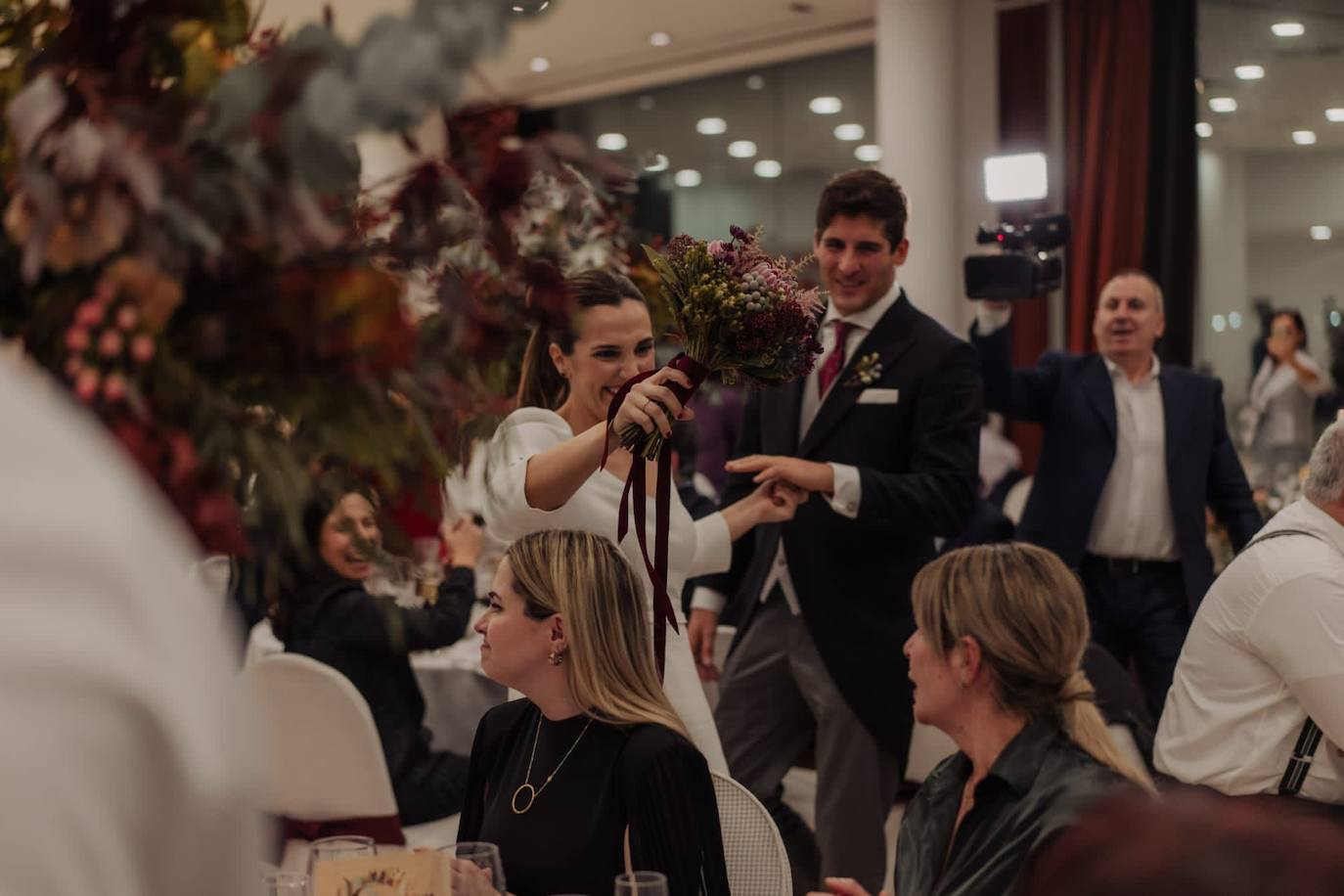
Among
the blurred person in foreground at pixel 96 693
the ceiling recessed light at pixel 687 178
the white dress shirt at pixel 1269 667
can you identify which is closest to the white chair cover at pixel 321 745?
the white dress shirt at pixel 1269 667

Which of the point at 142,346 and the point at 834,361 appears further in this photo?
the point at 834,361

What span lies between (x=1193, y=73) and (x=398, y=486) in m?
8.48

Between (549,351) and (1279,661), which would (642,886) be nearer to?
(549,351)

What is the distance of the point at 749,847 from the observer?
2391 mm

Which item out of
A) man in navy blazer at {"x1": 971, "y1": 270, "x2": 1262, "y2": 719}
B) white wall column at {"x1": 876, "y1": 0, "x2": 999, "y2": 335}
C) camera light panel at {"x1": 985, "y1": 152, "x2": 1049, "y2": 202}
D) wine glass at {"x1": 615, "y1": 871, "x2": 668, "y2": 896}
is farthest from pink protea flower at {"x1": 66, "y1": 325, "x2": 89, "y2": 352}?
white wall column at {"x1": 876, "y1": 0, "x2": 999, "y2": 335}

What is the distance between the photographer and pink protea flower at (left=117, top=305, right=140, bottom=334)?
0.92 metres

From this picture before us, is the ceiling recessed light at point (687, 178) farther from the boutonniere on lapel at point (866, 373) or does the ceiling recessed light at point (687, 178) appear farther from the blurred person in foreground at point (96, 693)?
the blurred person in foreground at point (96, 693)

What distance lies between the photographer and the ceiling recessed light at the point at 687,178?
444 inches

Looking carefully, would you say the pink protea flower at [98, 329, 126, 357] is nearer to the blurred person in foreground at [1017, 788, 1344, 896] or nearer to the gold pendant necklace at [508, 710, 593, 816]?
the blurred person in foreground at [1017, 788, 1344, 896]

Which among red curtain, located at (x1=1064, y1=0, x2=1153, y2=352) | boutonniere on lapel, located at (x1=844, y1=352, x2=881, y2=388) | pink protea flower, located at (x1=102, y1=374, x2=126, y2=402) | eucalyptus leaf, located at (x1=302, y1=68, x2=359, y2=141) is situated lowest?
boutonniere on lapel, located at (x1=844, y1=352, x2=881, y2=388)

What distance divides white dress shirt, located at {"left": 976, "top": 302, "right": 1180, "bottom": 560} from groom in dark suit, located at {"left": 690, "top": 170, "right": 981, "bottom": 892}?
944mm

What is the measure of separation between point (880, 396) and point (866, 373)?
0.06 m

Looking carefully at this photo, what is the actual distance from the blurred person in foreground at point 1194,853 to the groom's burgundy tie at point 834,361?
2.74m

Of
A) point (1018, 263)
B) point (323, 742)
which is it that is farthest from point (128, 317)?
point (1018, 263)
